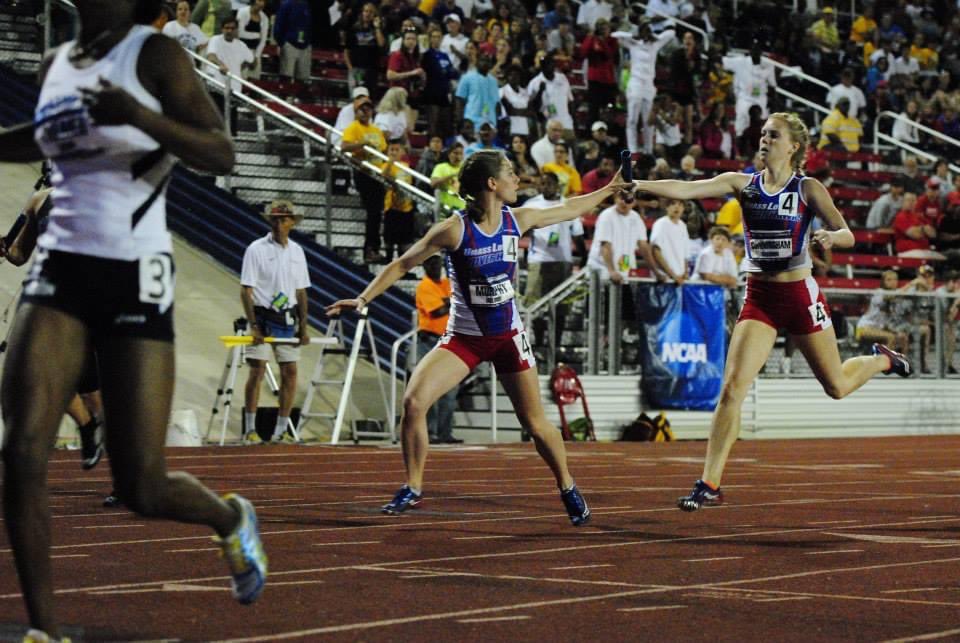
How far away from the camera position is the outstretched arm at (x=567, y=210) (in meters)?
10.2

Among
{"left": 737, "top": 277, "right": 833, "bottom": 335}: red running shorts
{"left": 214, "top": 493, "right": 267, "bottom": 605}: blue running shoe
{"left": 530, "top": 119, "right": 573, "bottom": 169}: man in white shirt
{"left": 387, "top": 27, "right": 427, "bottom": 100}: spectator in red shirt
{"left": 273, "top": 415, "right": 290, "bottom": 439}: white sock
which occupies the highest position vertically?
{"left": 387, "top": 27, "right": 427, "bottom": 100}: spectator in red shirt

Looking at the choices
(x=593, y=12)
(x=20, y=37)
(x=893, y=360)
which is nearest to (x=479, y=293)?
(x=893, y=360)

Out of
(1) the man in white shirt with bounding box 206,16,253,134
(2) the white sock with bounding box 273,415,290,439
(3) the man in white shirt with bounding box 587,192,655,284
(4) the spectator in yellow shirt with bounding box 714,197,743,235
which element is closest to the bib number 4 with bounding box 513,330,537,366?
(2) the white sock with bounding box 273,415,290,439

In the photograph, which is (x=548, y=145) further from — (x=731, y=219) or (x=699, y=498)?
(x=699, y=498)

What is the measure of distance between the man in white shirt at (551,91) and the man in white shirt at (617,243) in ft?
16.9

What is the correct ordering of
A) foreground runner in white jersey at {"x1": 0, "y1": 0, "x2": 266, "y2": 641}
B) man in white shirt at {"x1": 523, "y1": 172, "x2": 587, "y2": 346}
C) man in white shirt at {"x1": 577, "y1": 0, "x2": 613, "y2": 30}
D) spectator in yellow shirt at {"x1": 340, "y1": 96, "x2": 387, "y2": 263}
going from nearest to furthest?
foreground runner in white jersey at {"x1": 0, "y1": 0, "x2": 266, "y2": 641} → man in white shirt at {"x1": 523, "y1": 172, "x2": 587, "y2": 346} → spectator in yellow shirt at {"x1": 340, "y1": 96, "x2": 387, "y2": 263} → man in white shirt at {"x1": 577, "y1": 0, "x2": 613, "y2": 30}

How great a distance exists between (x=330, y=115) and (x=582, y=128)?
479 cm

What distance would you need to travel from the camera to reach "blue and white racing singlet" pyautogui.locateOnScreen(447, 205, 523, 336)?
10.2 meters

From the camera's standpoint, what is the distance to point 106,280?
5.25 m

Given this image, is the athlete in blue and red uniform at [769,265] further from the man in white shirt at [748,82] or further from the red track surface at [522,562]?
the man in white shirt at [748,82]

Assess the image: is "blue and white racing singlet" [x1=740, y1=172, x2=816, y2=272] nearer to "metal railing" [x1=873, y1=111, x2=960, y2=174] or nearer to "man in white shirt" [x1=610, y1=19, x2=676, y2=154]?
"man in white shirt" [x1=610, y1=19, x2=676, y2=154]

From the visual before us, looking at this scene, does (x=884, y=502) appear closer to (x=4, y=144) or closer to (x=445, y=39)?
(x=4, y=144)

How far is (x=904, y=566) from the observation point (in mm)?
8195

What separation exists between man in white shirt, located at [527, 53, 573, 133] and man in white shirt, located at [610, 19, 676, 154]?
1.37 m
